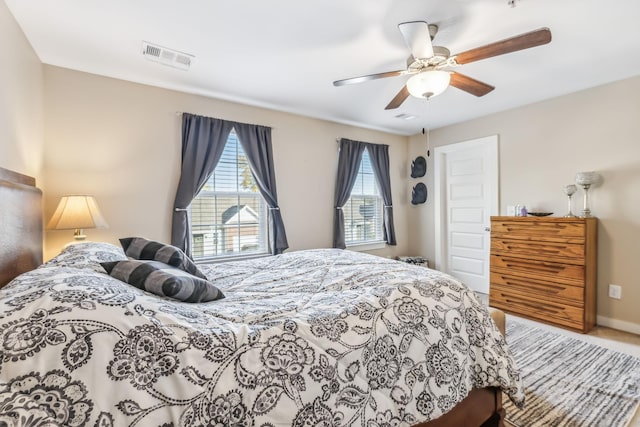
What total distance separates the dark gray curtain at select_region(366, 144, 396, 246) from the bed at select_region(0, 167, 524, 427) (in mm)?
3186

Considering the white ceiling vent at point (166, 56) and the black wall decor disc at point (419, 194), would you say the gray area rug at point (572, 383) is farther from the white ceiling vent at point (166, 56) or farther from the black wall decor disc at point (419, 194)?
the white ceiling vent at point (166, 56)

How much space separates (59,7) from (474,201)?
4.74 meters

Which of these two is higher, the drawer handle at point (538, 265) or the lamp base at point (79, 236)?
the lamp base at point (79, 236)

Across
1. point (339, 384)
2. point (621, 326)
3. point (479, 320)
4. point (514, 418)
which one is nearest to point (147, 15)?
point (339, 384)

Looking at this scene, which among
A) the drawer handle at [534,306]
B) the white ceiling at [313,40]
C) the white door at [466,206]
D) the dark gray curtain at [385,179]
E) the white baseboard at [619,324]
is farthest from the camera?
the dark gray curtain at [385,179]

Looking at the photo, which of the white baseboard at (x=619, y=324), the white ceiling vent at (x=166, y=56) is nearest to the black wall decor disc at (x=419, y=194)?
the white baseboard at (x=619, y=324)

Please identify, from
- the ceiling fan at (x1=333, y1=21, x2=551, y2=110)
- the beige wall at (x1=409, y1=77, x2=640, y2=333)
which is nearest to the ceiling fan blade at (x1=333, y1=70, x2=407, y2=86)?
the ceiling fan at (x1=333, y1=21, x2=551, y2=110)

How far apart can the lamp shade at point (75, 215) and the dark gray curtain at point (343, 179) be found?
2.67 m

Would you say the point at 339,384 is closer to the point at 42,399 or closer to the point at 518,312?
the point at 42,399

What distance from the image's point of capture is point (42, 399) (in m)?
0.62

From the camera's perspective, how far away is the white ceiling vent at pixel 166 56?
2312 mm

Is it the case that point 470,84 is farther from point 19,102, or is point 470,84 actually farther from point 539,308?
point 19,102

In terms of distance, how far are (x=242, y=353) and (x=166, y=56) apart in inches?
99.8

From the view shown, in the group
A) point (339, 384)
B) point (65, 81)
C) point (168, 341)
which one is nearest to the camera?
point (168, 341)
